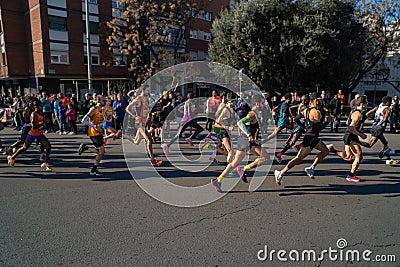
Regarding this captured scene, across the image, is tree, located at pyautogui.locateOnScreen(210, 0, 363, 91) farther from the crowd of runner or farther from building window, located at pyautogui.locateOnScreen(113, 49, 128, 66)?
building window, located at pyautogui.locateOnScreen(113, 49, 128, 66)

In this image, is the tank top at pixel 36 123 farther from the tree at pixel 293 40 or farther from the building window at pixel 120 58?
the building window at pixel 120 58

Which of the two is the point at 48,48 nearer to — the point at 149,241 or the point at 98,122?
the point at 98,122

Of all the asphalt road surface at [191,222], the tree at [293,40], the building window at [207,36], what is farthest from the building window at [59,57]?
the asphalt road surface at [191,222]

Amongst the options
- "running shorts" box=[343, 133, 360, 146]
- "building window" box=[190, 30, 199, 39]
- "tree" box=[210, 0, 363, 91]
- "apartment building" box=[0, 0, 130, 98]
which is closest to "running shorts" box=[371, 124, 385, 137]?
"running shorts" box=[343, 133, 360, 146]

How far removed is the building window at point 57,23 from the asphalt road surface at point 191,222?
25292mm

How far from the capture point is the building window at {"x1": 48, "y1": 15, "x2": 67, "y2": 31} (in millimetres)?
26855

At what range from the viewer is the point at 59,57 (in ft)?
90.7

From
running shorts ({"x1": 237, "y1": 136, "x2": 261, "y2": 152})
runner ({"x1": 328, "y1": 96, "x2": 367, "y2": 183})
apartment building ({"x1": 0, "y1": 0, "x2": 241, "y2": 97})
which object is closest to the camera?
running shorts ({"x1": 237, "y1": 136, "x2": 261, "y2": 152})

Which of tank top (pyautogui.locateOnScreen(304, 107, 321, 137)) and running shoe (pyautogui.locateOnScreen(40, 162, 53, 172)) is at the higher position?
tank top (pyautogui.locateOnScreen(304, 107, 321, 137))

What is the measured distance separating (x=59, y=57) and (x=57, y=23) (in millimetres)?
3146

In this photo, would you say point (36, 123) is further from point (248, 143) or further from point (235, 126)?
point (248, 143)

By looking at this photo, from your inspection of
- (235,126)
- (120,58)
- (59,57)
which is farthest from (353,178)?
(120,58)

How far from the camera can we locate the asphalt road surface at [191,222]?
10.6ft

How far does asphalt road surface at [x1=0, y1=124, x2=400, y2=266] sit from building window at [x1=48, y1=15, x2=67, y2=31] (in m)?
25.3
